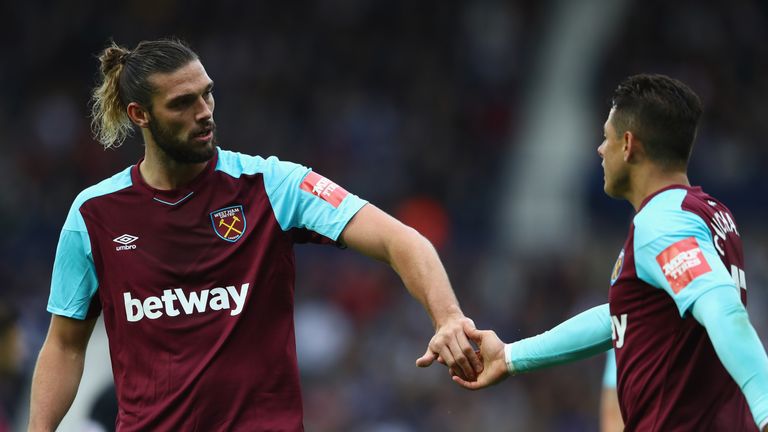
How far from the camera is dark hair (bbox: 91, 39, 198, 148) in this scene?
4977 mm

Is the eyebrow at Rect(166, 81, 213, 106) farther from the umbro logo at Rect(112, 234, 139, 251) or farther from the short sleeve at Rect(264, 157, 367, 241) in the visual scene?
the umbro logo at Rect(112, 234, 139, 251)

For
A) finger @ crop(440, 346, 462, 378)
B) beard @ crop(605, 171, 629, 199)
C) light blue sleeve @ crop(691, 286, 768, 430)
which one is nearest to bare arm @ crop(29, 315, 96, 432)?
finger @ crop(440, 346, 462, 378)

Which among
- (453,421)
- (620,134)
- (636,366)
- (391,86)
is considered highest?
(620,134)

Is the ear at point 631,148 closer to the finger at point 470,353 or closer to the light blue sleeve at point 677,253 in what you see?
the light blue sleeve at point 677,253

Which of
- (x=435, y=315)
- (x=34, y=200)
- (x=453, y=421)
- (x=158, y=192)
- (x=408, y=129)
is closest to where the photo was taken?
(x=435, y=315)

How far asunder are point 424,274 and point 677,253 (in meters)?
1.00

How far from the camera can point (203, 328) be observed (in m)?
4.80

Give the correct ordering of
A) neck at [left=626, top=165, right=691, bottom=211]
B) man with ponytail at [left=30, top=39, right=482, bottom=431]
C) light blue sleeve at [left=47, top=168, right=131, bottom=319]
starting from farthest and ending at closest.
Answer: light blue sleeve at [left=47, top=168, right=131, bottom=319] < man with ponytail at [left=30, top=39, right=482, bottom=431] < neck at [left=626, top=165, right=691, bottom=211]

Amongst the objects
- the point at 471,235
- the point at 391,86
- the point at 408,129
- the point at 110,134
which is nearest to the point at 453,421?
the point at 471,235

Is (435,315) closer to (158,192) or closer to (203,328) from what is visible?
(203,328)

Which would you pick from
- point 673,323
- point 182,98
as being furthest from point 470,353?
point 182,98

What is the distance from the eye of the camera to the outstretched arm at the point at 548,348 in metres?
4.86

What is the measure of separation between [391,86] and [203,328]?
47.8 ft

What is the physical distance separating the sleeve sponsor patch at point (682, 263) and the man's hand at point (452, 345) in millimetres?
814
